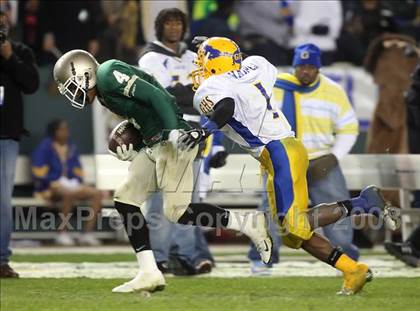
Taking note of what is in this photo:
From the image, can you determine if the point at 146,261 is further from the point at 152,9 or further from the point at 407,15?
the point at 407,15

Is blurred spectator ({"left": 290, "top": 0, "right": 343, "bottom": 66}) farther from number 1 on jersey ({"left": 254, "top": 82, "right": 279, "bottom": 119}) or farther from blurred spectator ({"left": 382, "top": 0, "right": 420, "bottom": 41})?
number 1 on jersey ({"left": 254, "top": 82, "right": 279, "bottom": 119})

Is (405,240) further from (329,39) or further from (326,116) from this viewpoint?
(329,39)

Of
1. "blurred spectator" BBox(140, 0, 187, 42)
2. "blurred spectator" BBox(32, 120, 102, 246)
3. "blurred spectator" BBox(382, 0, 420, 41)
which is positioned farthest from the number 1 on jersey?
"blurred spectator" BBox(382, 0, 420, 41)

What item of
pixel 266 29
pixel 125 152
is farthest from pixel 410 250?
pixel 266 29

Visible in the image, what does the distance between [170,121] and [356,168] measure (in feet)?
12.5

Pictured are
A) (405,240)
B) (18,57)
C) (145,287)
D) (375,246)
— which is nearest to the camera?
(145,287)

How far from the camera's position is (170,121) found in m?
7.95

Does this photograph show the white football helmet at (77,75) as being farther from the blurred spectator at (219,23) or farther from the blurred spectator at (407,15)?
the blurred spectator at (407,15)

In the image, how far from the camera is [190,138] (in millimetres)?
7602

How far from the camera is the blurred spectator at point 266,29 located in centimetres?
1317

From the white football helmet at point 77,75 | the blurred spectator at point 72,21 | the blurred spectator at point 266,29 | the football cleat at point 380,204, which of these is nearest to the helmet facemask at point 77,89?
the white football helmet at point 77,75

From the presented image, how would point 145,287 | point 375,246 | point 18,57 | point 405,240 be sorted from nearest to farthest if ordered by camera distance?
point 145,287 < point 18,57 < point 405,240 < point 375,246

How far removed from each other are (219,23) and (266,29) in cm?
50

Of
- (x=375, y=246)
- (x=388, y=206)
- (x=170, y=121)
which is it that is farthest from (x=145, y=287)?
(x=375, y=246)
